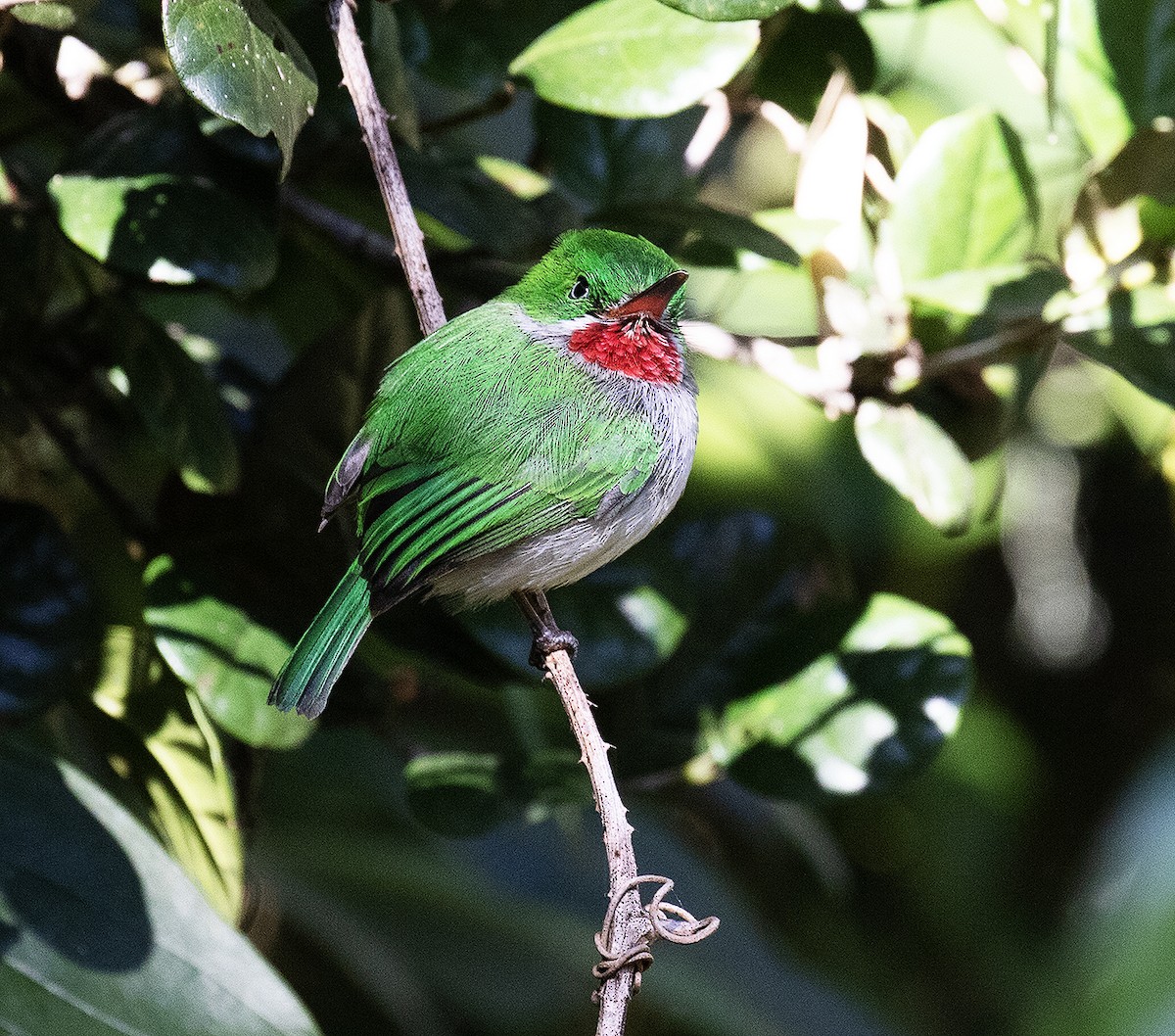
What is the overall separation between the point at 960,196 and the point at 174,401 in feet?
3.64

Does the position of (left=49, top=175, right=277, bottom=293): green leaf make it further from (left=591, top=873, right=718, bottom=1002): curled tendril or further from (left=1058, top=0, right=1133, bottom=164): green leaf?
(left=1058, top=0, right=1133, bottom=164): green leaf

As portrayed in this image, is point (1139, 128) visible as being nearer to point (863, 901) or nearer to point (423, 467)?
point (423, 467)

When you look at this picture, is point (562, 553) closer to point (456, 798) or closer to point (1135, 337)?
point (456, 798)

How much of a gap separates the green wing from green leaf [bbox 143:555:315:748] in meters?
0.21

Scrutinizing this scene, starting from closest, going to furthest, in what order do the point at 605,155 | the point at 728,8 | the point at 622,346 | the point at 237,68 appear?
1. the point at 237,68
2. the point at 728,8
3. the point at 622,346
4. the point at 605,155

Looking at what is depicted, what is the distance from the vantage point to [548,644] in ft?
5.97

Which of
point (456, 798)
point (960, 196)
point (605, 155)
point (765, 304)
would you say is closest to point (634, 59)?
point (605, 155)

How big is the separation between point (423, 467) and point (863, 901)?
2.28 m

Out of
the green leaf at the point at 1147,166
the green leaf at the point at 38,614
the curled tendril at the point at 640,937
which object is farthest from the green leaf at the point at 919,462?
the green leaf at the point at 38,614

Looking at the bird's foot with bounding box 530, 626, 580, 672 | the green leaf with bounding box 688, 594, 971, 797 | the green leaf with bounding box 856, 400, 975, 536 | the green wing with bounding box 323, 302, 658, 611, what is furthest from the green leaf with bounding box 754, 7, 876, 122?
the bird's foot with bounding box 530, 626, 580, 672

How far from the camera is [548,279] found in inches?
77.0

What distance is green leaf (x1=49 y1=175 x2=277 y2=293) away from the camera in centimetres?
163

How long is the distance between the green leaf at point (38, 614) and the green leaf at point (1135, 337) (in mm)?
1423

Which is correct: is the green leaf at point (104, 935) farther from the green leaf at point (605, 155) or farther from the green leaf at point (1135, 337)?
the green leaf at point (1135, 337)
